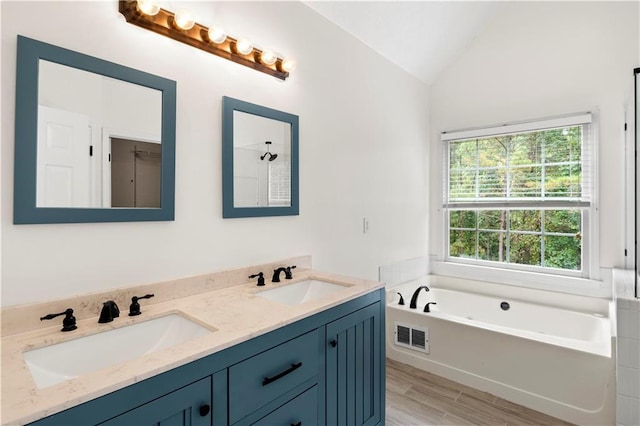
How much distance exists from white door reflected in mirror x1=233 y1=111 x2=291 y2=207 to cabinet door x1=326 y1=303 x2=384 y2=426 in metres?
0.85

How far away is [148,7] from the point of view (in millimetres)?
1354

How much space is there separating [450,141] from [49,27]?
11.3 ft

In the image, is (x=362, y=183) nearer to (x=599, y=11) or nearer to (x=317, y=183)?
Answer: (x=317, y=183)

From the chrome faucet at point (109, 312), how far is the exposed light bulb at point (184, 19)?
4.00 ft

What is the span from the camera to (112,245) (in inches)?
53.2

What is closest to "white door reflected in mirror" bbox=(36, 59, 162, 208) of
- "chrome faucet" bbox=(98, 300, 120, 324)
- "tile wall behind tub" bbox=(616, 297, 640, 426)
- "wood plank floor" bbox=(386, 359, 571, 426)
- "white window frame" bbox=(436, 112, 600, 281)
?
"chrome faucet" bbox=(98, 300, 120, 324)

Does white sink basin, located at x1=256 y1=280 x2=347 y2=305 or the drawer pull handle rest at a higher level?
white sink basin, located at x1=256 y1=280 x2=347 y2=305

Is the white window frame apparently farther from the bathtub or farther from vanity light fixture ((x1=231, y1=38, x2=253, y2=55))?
vanity light fixture ((x1=231, y1=38, x2=253, y2=55))

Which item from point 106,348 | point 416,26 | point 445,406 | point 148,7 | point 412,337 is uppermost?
point 416,26

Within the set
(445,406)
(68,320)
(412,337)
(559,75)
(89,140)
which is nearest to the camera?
(68,320)

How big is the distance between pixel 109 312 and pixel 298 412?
813 mm

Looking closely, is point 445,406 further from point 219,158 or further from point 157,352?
→ point 219,158

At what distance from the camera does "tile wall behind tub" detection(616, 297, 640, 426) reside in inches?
67.6

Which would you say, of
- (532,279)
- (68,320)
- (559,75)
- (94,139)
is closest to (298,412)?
(68,320)
